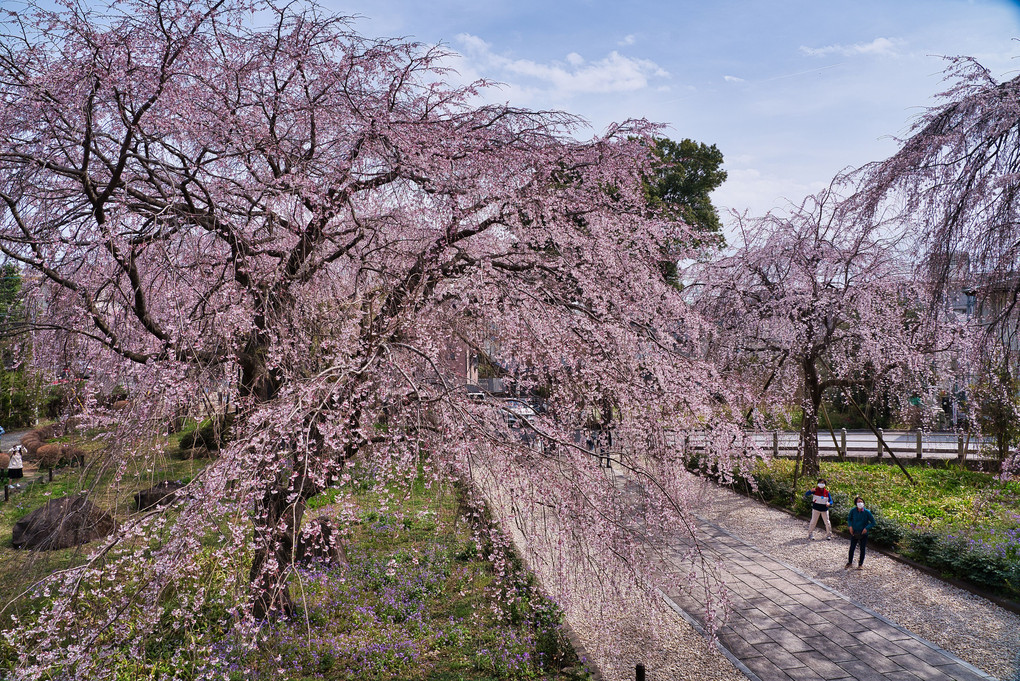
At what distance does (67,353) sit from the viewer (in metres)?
6.93

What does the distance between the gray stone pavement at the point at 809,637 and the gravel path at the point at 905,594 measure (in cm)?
27

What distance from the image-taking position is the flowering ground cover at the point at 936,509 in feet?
28.7

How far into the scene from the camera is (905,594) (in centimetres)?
841

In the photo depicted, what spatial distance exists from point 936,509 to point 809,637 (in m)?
6.58

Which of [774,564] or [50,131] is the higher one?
[50,131]

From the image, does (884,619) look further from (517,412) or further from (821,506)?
(517,412)

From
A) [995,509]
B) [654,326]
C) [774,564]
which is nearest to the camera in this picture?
[654,326]

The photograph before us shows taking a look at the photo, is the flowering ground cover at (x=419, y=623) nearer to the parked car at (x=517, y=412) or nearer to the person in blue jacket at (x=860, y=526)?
the parked car at (x=517, y=412)

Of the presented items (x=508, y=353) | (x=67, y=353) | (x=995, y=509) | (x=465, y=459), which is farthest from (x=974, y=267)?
(x=67, y=353)

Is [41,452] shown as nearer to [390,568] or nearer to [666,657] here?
[390,568]

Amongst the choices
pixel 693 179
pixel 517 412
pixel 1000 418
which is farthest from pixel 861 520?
pixel 693 179

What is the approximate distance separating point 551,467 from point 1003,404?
46.5 ft

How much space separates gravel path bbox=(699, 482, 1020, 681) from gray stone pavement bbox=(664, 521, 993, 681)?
270mm

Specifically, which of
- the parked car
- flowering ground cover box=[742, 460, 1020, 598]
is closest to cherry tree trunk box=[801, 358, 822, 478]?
flowering ground cover box=[742, 460, 1020, 598]
